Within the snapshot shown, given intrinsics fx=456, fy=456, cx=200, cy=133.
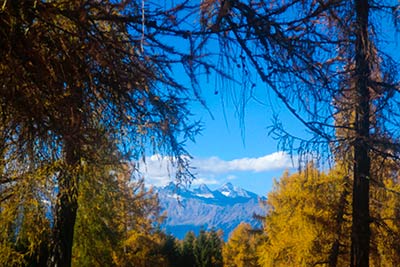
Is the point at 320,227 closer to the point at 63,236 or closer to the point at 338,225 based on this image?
the point at 338,225

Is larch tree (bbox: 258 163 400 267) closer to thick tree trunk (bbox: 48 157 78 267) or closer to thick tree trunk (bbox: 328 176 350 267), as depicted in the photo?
thick tree trunk (bbox: 328 176 350 267)

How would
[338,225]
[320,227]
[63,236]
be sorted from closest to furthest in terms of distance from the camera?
[63,236] → [338,225] → [320,227]

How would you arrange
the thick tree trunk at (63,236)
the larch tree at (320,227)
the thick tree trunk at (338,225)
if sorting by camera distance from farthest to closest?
the thick tree trunk at (338,225), the larch tree at (320,227), the thick tree trunk at (63,236)

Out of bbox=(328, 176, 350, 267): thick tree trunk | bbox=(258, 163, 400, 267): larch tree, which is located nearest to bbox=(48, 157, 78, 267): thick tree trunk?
bbox=(258, 163, 400, 267): larch tree

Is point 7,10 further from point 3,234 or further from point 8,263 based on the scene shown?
point 8,263

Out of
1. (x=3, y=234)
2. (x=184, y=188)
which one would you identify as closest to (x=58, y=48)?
(x=184, y=188)

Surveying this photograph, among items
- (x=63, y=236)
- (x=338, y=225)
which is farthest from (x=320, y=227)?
(x=63, y=236)

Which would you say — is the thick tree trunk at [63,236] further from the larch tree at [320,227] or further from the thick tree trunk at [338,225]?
the thick tree trunk at [338,225]

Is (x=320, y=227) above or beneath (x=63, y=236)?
above

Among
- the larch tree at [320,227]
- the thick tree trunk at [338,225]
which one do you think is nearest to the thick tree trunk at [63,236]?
the larch tree at [320,227]

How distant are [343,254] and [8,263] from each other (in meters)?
7.90

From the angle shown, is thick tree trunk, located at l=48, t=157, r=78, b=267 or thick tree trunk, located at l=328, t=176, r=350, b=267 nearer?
thick tree trunk, located at l=48, t=157, r=78, b=267

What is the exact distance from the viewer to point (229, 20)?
2172 millimetres

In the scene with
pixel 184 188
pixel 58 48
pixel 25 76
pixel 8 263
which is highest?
pixel 58 48
